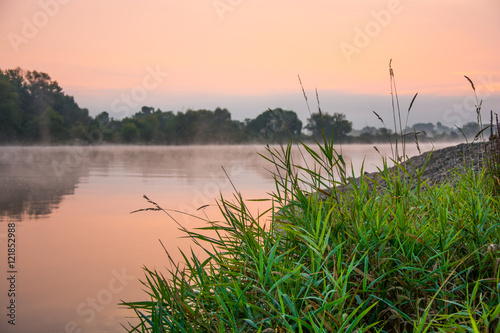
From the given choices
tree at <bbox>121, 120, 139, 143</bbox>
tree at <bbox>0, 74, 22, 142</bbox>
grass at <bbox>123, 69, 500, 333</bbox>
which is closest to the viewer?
grass at <bbox>123, 69, 500, 333</bbox>

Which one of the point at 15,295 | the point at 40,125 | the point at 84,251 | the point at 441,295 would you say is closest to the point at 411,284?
the point at 441,295

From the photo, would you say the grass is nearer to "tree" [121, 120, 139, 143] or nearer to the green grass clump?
the green grass clump

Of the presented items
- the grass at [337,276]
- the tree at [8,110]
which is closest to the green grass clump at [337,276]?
the grass at [337,276]

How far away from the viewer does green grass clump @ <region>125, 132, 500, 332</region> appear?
1.95m

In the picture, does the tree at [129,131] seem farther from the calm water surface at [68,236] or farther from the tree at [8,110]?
the calm water surface at [68,236]

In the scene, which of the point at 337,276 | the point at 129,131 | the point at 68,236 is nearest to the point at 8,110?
the point at 129,131

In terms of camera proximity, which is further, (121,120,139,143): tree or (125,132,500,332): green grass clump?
(121,120,139,143): tree

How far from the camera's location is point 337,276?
2.03 meters

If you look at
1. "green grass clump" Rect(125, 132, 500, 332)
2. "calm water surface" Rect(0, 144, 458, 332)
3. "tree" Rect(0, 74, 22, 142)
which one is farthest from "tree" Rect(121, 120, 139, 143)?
"green grass clump" Rect(125, 132, 500, 332)

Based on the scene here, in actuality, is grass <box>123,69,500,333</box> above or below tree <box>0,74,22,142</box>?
below

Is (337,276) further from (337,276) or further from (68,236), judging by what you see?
(68,236)

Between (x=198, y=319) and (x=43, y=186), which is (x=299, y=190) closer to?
(x=198, y=319)

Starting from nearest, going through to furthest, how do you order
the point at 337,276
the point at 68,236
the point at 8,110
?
the point at 337,276 → the point at 68,236 → the point at 8,110

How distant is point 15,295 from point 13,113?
37.5 meters
